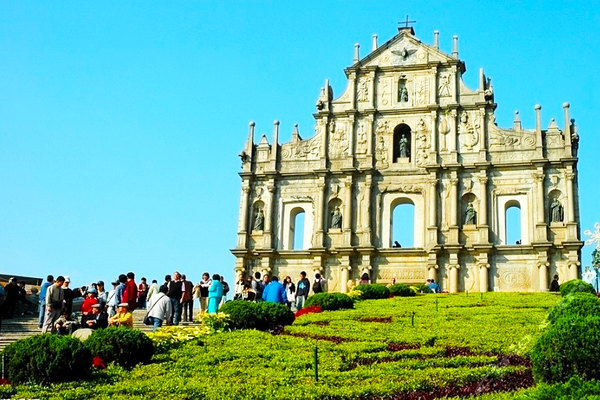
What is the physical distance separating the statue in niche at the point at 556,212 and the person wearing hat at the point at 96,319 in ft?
80.3

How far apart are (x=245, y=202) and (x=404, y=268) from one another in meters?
9.60

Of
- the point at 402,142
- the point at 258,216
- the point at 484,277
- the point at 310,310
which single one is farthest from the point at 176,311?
the point at 402,142

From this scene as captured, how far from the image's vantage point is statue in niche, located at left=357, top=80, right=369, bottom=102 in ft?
138

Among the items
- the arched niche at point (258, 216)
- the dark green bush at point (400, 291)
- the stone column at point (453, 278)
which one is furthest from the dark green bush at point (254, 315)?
the arched niche at point (258, 216)

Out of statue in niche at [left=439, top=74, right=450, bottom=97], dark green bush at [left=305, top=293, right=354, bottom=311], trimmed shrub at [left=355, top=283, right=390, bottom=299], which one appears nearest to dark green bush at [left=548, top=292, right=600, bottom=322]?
dark green bush at [left=305, top=293, right=354, bottom=311]

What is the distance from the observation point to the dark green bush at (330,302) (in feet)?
83.5

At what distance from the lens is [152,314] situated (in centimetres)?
→ 1986

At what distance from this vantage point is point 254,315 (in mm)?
20172

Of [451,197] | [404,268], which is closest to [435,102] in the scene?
[451,197]

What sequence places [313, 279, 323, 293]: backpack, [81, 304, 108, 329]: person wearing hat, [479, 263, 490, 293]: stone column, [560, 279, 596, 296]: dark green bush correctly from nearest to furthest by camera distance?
[81, 304, 108, 329]: person wearing hat, [560, 279, 596, 296]: dark green bush, [313, 279, 323, 293]: backpack, [479, 263, 490, 293]: stone column

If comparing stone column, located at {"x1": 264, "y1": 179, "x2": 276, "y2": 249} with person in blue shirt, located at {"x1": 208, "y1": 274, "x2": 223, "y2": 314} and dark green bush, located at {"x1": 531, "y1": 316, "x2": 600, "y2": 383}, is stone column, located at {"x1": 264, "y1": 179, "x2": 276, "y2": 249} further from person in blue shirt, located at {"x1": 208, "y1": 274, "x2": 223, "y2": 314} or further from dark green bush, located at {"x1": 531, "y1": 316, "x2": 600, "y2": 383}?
dark green bush, located at {"x1": 531, "y1": 316, "x2": 600, "y2": 383}

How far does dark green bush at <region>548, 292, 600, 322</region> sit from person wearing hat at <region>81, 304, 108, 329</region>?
37.8 ft

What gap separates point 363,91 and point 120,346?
97.7 feet

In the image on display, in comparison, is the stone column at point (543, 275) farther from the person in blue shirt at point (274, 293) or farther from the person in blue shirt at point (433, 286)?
the person in blue shirt at point (274, 293)
